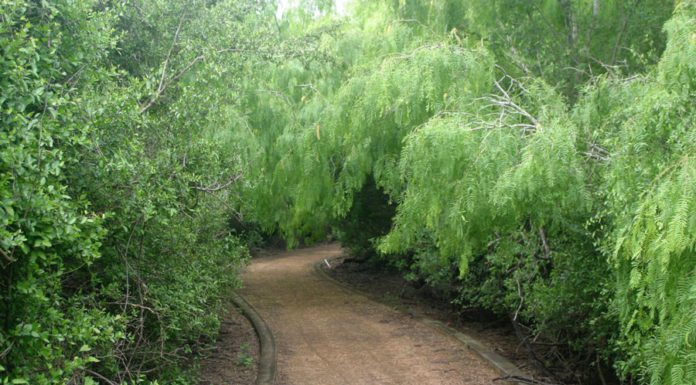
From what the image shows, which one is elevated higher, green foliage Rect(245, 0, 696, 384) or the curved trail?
green foliage Rect(245, 0, 696, 384)

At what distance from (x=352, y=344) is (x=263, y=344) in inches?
55.6

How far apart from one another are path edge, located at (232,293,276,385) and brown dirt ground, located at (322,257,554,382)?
2891mm

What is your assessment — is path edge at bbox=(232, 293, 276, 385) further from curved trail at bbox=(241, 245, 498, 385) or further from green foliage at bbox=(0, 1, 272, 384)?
green foliage at bbox=(0, 1, 272, 384)

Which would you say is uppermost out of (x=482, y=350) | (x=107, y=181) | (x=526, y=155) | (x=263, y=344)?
(x=107, y=181)

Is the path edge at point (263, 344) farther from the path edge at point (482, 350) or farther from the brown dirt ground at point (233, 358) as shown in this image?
the path edge at point (482, 350)

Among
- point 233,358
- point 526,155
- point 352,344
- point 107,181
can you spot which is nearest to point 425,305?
point 352,344

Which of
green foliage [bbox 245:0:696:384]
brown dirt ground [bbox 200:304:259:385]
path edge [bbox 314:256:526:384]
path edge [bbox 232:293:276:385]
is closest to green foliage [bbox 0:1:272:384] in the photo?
brown dirt ground [bbox 200:304:259:385]

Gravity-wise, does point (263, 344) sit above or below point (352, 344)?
above

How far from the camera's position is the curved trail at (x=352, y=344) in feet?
30.4

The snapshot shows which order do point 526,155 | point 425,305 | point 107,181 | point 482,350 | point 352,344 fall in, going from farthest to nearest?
point 425,305
point 352,344
point 482,350
point 526,155
point 107,181

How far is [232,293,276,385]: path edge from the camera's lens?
9297mm

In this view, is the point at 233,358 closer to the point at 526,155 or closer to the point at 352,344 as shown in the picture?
the point at 352,344

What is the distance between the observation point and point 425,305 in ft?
48.7

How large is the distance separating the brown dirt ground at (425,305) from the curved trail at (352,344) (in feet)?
1.93
